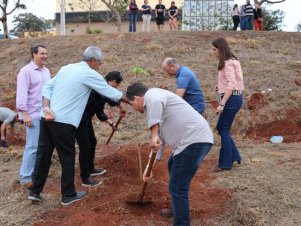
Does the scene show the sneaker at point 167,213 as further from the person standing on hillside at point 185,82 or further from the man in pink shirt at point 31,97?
the man in pink shirt at point 31,97

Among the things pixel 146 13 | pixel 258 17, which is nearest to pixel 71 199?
pixel 146 13

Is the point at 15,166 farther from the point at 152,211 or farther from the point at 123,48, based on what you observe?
the point at 123,48

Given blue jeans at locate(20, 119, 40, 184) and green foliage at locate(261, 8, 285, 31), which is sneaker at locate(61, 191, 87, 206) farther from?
green foliage at locate(261, 8, 285, 31)

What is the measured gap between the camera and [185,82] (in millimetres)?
5422

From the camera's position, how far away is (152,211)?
4.68m

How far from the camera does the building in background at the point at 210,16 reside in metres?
20.1

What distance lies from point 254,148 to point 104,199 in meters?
3.43

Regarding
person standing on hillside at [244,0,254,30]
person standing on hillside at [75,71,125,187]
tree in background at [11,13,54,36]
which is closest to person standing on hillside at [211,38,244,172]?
person standing on hillside at [75,71,125,187]

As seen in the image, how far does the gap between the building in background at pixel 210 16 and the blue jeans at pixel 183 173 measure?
642 inches

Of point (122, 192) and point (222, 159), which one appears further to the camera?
point (222, 159)

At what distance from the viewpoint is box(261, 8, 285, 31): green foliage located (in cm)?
2622

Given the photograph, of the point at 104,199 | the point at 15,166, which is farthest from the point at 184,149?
the point at 15,166

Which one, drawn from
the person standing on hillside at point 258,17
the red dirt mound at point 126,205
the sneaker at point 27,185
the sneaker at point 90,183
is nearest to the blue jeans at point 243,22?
the person standing on hillside at point 258,17

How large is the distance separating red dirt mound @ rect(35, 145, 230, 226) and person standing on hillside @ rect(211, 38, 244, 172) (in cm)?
45
